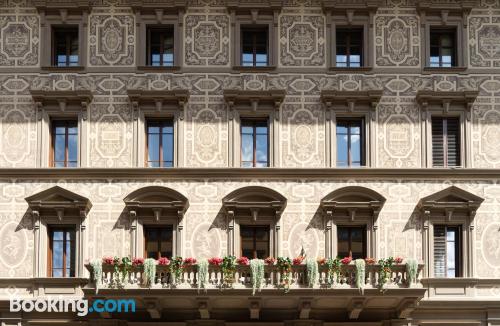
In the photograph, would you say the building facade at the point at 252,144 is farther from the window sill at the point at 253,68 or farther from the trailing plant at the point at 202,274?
the trailing plant at the point at 202,274

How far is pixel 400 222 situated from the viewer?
126ft

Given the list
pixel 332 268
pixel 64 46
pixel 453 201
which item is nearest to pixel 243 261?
pixel 332 268

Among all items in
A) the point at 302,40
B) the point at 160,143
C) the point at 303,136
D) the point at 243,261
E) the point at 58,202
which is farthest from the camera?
the point at 302,40

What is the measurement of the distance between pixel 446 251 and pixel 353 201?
11.7ft

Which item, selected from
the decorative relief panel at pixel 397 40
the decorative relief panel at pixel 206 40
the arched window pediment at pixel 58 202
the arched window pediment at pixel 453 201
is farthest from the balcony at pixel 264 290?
the decorative relief panel at pixel 206 40

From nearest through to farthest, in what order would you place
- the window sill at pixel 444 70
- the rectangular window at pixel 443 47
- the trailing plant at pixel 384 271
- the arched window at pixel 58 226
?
the trailing plant at pixel 384 271
the arched window at pixel 58 226
the window sill at pixel 444 70
the rectangular window at pixel 443 47

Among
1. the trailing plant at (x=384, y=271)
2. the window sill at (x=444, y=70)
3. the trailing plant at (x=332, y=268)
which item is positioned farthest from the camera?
the window sill at (x=444, y=70)

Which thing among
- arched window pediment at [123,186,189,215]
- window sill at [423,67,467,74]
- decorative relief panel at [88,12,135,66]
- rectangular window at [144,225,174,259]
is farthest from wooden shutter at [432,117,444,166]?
decorative relief panel at [88,12,135,66]

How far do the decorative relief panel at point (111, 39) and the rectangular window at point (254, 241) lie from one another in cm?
707

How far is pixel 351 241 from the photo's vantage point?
38.5m

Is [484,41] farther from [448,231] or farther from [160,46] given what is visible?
[160,46]

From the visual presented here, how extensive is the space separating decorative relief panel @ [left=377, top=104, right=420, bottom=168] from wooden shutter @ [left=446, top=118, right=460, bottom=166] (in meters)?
1.07

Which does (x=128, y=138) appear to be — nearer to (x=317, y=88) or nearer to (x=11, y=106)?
(x=11, y=106)

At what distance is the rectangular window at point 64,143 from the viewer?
3894 centimetres
